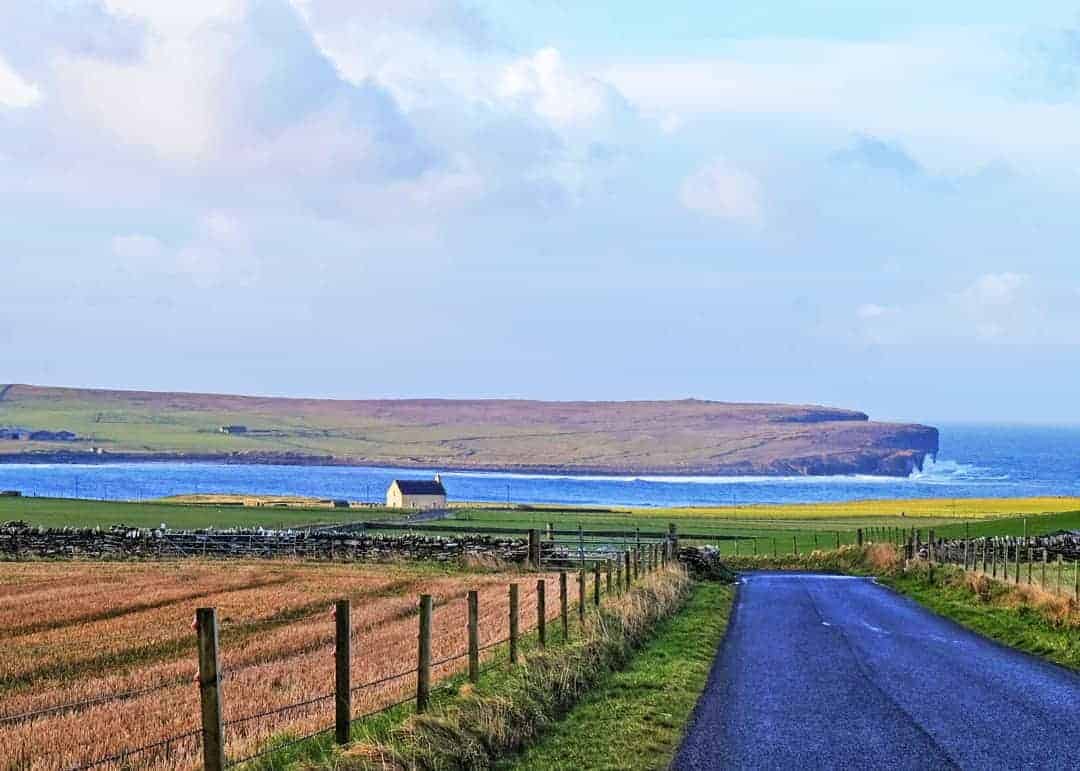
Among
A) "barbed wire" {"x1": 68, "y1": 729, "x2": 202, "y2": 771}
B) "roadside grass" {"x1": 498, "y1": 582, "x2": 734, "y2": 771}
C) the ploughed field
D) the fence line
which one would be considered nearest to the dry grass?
"roadside grass" {"x1": 498, "y1": 582, "x2": 734, "y2": 771}

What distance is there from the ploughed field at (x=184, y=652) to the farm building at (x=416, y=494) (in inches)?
2774

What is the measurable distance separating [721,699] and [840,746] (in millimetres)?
3105

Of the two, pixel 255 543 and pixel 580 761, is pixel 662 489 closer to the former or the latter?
pixel 255 543

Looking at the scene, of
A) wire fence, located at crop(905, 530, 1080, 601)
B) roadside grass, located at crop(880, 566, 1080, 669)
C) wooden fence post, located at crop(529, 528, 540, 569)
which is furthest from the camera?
wooden fence post, located at crop(529, 528, 540, 569)

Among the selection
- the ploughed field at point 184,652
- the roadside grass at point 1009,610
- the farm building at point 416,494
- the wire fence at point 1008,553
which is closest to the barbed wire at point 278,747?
the ploughed field at point 184,652

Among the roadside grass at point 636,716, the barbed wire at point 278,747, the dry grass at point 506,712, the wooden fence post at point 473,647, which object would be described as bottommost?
the roadside grass at point 636,716

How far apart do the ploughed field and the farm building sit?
7045cm

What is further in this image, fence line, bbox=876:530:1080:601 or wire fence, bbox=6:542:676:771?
fence line, bbox=876:530:1080:601

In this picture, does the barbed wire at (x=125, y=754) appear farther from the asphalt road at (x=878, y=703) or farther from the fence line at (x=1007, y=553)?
the fence line at (x=1007, y=553)

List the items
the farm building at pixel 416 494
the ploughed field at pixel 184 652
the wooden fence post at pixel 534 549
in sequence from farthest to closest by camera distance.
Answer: the farm building at pixel 416 494 → the wooden fence post at pixel 534 549 → the ploughed field at pixel 184 652

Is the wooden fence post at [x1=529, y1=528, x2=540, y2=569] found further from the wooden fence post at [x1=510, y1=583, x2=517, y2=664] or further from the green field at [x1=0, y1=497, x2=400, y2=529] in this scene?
the wooden fence post at [x1=510, y1=583, x2=517, y2=664]

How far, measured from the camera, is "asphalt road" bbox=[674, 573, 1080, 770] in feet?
42.3

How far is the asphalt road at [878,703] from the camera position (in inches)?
508

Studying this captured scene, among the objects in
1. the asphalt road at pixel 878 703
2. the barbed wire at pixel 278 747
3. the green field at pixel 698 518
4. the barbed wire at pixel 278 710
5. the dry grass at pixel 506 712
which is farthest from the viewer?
the green field at pixel 698 518
